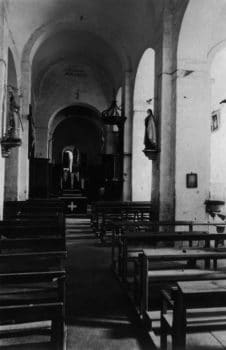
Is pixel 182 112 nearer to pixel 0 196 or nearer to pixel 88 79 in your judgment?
pixel 0 196

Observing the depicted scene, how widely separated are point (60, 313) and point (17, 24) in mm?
10897

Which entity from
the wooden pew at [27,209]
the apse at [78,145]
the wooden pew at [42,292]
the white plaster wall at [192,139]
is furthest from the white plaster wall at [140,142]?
the apse at [78,145]

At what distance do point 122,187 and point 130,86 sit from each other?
375 cm

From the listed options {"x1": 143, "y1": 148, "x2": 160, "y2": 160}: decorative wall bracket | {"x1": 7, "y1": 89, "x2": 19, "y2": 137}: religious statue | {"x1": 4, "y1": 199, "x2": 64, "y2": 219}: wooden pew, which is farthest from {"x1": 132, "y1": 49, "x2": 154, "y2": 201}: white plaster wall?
{"x1": 7, "y1": 89, "x2": 19, "y2": 137}: religious statue

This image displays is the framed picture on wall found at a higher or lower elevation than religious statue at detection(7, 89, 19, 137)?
higher

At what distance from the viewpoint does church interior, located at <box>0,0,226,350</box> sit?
10.3 feet

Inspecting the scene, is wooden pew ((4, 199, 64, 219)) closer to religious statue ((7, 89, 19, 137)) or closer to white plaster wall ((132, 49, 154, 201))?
religious statue ((7, 89, 19, 137))

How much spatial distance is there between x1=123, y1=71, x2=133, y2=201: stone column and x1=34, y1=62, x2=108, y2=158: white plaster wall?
527 cm

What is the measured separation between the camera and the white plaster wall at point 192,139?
8602 mm

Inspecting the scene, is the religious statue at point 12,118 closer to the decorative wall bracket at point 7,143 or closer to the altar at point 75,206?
the decorative wall bracket at point 7,143

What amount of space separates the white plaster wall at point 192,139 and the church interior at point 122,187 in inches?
0.9

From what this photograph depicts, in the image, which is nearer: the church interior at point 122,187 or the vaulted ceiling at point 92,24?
the church interior at point 122,187

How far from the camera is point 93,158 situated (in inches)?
989

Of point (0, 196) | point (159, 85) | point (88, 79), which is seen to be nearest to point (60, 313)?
point (0, 196)
